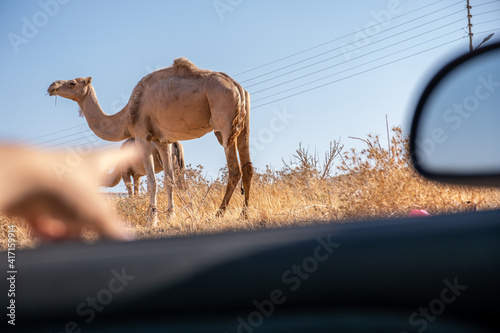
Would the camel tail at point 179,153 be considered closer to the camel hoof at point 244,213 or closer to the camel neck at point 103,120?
the camel neck at point 103,120

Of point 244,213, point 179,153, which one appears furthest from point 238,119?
point 179,153

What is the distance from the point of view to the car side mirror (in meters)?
1.38

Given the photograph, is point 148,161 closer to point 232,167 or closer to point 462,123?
point 232,167

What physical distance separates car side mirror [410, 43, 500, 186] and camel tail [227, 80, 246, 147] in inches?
264

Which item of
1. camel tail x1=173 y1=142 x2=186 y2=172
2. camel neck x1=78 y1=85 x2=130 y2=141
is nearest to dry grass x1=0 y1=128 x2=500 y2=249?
camel neck x1=78 y1=85 x2=130 y2=141

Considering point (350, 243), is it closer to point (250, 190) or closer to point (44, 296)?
point (44, 296)

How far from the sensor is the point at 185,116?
28.6 feet

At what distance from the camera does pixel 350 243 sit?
4.26 feet

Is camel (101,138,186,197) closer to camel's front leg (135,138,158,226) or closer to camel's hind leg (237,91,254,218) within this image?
camel's front leg (135,138,158,226)

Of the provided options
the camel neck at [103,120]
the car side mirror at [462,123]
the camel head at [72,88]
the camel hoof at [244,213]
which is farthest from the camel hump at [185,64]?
the car side mirror at [462,123]

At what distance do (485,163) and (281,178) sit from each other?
284 inches

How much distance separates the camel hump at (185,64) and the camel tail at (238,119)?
78cm

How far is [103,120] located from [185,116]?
6.33ft

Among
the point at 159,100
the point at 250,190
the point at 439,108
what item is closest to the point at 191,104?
the point at 159,100
